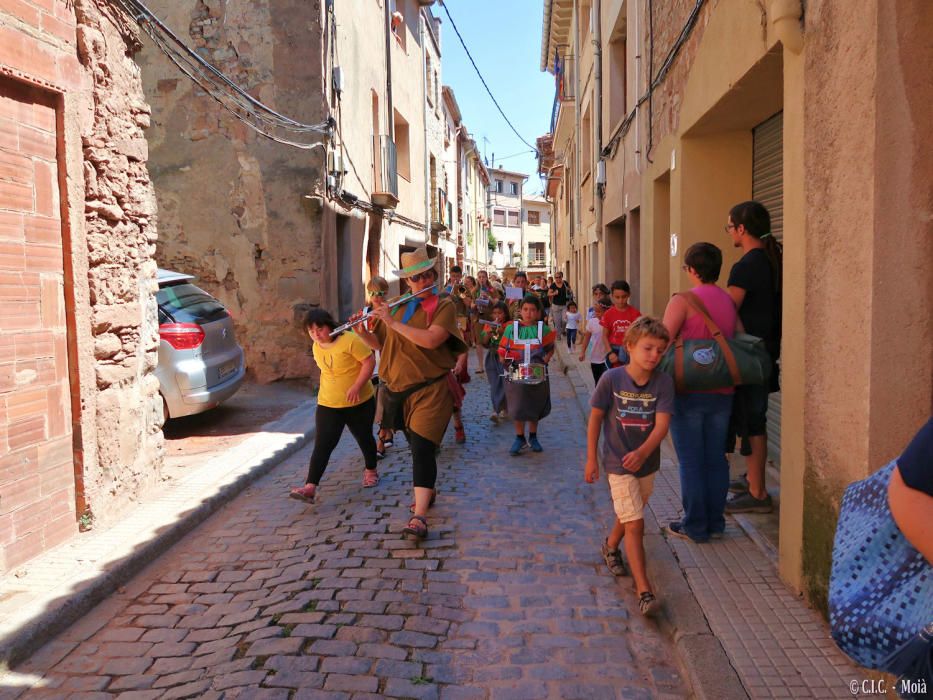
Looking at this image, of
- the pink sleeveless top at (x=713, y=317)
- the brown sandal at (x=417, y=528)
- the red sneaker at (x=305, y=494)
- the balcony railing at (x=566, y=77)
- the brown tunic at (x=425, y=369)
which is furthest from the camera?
the balcony railing at (x=566, y=77)

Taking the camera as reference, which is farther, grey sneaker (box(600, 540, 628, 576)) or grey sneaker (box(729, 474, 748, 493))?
grey sneaker (box(729, 474, 748, 493))

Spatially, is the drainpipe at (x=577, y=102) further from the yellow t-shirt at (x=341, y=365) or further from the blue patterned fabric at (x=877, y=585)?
the blue patterned fabric at (x=877, y=585)

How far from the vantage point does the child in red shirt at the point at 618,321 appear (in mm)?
7094

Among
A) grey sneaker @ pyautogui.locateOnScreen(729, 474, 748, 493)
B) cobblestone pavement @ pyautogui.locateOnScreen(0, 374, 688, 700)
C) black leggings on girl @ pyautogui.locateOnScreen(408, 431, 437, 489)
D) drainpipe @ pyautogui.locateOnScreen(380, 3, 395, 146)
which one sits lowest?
cobblestone pavement @ pyautogui.locateOnScreen(0, 374, 688, 700)

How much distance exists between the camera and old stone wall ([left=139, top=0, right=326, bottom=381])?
10.5 metres

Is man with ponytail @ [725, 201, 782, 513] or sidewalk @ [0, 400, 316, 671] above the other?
man with ponytail @ [725, 201, 782, 513]

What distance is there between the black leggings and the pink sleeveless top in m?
2.57

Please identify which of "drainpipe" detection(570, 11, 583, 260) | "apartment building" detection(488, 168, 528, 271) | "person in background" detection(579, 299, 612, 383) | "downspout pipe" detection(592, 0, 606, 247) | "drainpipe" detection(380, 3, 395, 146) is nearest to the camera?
"person in background" detection(579, 299, 612, 383)

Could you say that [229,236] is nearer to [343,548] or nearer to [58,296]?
[58,296]

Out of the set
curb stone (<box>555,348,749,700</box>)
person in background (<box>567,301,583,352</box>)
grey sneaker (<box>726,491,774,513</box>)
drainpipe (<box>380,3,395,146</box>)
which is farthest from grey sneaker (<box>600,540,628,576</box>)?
drainpipe (<box>380,3,395,146</box>)

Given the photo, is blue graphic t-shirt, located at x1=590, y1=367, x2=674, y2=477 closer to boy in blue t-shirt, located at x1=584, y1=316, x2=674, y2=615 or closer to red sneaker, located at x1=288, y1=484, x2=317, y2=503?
boy in blue t-shirt, located at x1=584, y1=316, x2=674, y2=615

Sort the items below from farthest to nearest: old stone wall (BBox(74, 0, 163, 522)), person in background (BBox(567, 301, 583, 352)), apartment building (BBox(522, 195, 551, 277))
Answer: apartment building (BBox(522, 195, 551, 277)), person in background (BBox(567, 301, 583, 352)), old stone wall (BBox(74, 0, 163, 522))

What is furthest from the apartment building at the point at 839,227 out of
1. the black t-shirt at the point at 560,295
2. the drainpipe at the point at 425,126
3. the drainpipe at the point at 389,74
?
the drainpipe at the point at 425,126

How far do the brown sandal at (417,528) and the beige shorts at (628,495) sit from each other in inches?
52.4
